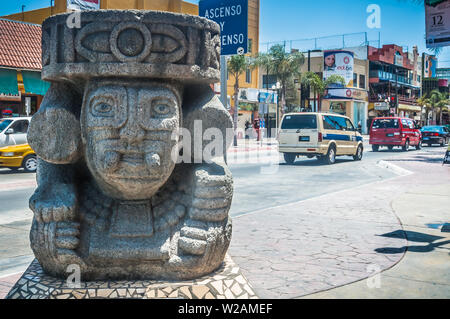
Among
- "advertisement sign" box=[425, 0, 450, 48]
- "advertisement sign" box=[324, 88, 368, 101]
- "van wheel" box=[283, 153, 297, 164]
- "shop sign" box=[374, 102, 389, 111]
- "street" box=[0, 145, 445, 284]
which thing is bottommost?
"street" box=[0, 145, 445, 284]

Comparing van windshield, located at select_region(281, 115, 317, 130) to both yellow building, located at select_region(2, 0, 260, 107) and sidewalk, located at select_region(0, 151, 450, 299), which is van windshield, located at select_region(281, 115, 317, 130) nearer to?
sidewalk, located at select_region(0, 151, 450, 299)

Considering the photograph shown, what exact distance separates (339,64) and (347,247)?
3998 cm

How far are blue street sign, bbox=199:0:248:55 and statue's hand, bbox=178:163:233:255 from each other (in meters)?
9.04

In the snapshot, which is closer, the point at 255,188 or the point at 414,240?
the point at 414,240

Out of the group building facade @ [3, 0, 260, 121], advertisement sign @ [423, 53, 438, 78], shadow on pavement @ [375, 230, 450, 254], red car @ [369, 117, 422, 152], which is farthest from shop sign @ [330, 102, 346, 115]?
shadow on pavement @ [375, 230, 450, 254]

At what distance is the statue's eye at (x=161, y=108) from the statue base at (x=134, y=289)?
109 cm

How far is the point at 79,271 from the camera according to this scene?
9.81ft

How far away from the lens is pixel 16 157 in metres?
13.0

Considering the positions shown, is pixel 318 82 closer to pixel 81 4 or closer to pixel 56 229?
pixel 81 4

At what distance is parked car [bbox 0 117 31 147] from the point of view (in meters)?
12.9

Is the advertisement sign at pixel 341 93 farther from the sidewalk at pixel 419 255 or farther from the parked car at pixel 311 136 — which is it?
the sidewalk at pixel 419 255

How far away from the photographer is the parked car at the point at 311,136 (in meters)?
16.1

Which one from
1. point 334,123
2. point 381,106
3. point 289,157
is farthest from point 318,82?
point 289,157
